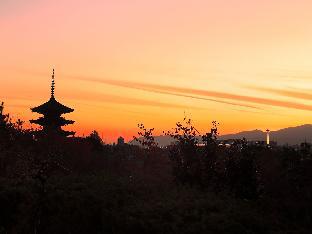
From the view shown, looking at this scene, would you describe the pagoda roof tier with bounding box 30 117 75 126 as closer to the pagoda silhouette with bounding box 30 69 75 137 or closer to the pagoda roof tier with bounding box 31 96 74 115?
the pagoda silhouette with bounding box 30 69 75 137

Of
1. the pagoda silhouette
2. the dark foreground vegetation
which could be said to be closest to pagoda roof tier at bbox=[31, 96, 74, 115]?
the pagoda silhouette

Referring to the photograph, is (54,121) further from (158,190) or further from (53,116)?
(158,190)

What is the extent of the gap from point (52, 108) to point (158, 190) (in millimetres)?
23882

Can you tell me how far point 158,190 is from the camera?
36656 millimetres

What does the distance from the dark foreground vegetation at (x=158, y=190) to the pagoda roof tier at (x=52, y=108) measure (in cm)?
308

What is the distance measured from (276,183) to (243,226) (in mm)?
11167

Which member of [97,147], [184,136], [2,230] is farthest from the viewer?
[97,147]

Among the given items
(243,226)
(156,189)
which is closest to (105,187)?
(156,189)

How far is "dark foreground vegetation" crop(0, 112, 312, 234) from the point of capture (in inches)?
1096

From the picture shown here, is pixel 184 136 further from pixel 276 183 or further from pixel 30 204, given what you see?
pixel 30 204

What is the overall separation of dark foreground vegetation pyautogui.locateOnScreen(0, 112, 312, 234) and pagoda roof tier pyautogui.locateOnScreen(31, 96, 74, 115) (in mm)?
3078

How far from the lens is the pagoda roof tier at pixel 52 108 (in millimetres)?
56062

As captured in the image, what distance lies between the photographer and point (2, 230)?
87.1 feet

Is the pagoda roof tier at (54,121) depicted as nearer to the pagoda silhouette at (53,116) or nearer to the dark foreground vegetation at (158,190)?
the pagoda silhouette at (53,116)
